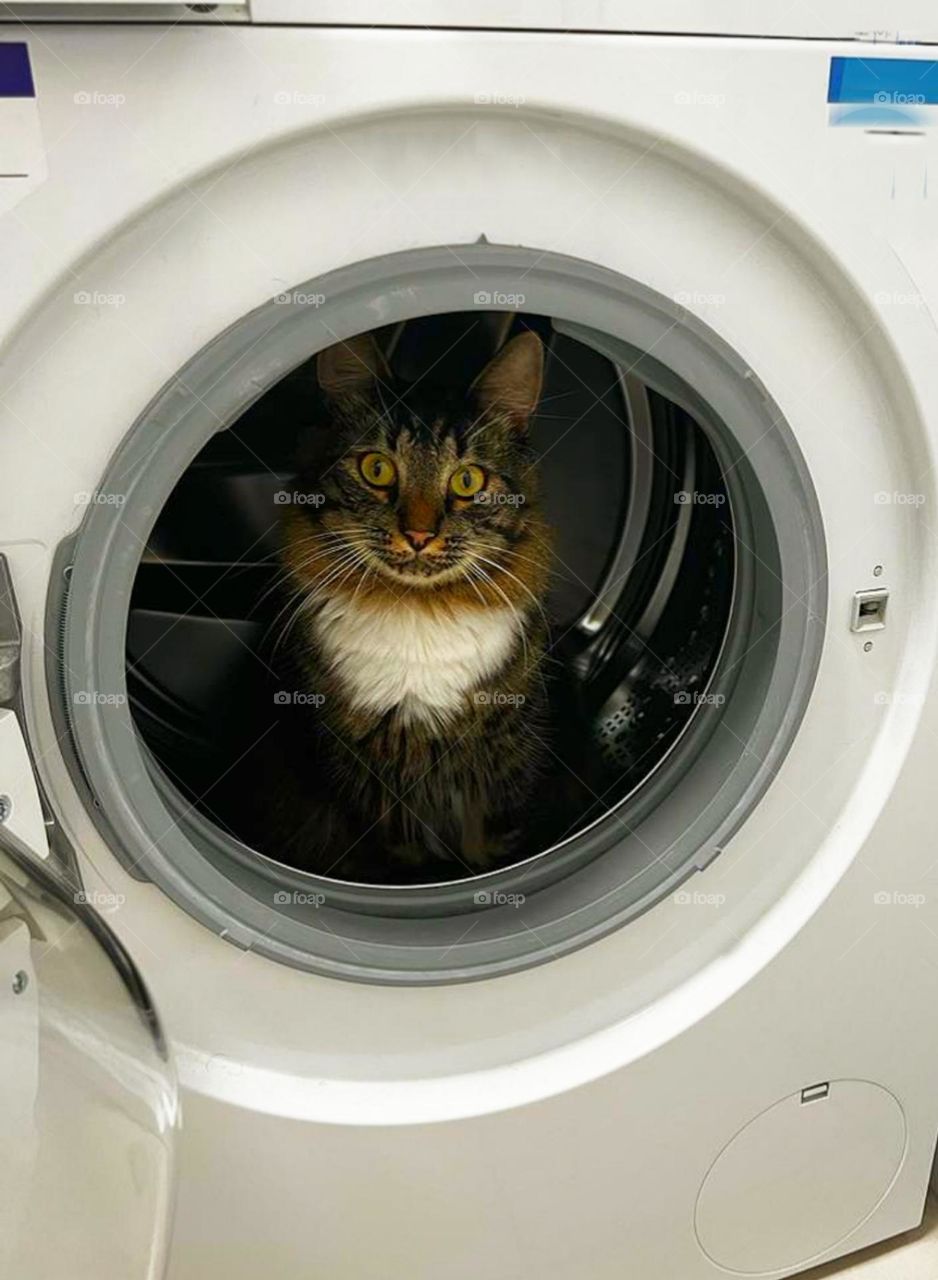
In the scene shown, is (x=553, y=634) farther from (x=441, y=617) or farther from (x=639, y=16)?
(x=639, y=16)

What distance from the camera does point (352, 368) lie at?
954 millimetres

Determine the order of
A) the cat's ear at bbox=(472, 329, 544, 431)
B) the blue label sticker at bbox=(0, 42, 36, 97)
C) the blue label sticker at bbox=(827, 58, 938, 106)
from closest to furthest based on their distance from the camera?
the blue label sticker at bbox=(0, 42, 36, 97) → the blue label sticker at bbox=(827, 58, 938, 106) → the cat's ear at bbox=(472, 329, 544, 431)

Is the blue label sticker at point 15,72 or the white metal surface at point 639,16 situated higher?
the white metal surface at point 639,16

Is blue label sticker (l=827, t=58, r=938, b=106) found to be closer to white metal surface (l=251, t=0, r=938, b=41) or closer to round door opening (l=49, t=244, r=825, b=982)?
white metal surface (l=251, t=0, r=938, b=41)

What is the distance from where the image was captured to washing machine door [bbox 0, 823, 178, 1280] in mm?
610

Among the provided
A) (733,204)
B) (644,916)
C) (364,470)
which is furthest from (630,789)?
(733,204)

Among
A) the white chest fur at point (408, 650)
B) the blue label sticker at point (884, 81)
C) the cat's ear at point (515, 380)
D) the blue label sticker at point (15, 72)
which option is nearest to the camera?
A: the blue label sticker at point (15, 72)

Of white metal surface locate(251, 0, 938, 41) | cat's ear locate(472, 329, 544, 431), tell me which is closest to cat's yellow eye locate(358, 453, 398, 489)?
cat's ear locate(472, 329, 544, 431)

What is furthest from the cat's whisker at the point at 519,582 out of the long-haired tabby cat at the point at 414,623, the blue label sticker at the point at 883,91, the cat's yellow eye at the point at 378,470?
the blue label sticker at the point at 883,91

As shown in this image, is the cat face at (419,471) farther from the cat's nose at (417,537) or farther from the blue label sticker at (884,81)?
the blue label sticker at (884,81)

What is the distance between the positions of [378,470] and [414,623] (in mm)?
153

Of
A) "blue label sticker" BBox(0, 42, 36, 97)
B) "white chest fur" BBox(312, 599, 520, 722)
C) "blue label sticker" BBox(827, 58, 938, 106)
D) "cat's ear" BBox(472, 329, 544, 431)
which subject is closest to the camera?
"blue label sticker" BBox(0, 42, 36, 97)

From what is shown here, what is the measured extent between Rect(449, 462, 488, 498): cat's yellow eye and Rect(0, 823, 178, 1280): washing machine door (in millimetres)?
468

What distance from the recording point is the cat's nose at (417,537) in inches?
36.8
